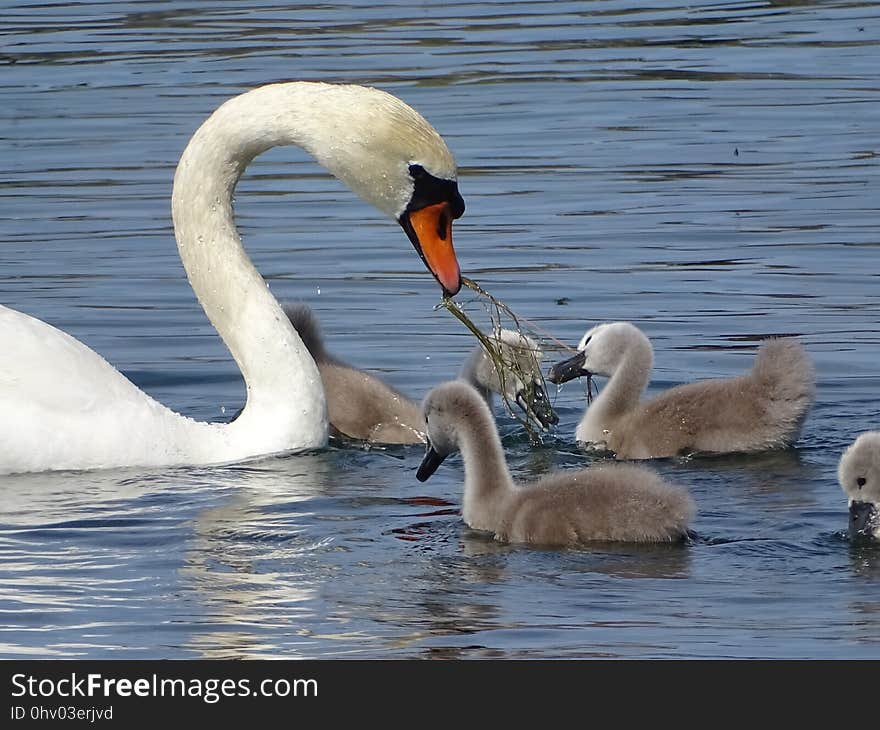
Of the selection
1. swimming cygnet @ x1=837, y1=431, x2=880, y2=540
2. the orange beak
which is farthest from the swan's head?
swimming cygnet @ x1=837, y1=431, x2=880, y2=540

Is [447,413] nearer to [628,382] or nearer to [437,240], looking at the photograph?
[437,240]

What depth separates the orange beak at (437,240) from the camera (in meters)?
9.37

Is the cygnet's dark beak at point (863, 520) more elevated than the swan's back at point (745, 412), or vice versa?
the swan's back at point (745, 412)

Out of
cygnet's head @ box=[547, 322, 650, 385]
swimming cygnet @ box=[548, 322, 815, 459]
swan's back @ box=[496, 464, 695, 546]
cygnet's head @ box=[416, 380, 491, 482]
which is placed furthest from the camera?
cygnet's head @ box=[547, 322, 650, 385]

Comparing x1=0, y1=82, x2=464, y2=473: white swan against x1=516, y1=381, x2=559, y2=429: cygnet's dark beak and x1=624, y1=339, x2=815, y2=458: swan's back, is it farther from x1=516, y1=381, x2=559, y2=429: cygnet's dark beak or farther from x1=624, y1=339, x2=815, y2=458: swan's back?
x1=624, y1=339, x2=815, y2=458: swan's back

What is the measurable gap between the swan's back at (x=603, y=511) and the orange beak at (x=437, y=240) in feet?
5.30

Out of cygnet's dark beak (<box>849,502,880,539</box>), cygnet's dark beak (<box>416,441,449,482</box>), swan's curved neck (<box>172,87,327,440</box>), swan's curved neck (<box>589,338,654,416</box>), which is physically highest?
swan's curved neck (<box>172,87,327,440</box>)

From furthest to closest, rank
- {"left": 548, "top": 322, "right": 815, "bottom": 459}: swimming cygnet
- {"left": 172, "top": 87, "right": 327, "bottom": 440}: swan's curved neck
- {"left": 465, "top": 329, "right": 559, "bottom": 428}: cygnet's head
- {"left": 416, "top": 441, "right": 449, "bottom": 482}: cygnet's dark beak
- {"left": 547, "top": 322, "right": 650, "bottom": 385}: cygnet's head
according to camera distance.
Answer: {"left": 547, "top": 322, "right": 650, "bottom": 385}: cygnet's head, {"left": 465, "top": 329, "right": 559, "bottom": 428}: cygnet's head, {"left": 172, "top": 87, "right": 327, "bottom": 440}: swan's curved neck, {"left": 548, "top": 322, "right": 815, "bottom": 459}: swimming cygnet, {"left": 416, "top": 441, "right": 449, "bottom": 482}: cygnet's dark beak

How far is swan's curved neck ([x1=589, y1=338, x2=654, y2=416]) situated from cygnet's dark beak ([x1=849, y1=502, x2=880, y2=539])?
6.87ft

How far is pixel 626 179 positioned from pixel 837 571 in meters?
8.35

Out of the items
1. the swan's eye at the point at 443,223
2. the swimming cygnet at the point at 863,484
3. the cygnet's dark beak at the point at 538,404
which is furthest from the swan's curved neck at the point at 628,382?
the swimming cygnet at the point at 863,484

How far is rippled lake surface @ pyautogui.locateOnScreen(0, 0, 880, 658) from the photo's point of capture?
23.4ft

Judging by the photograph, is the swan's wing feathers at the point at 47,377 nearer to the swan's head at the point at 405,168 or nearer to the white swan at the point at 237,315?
the white swan at the point at 237,315

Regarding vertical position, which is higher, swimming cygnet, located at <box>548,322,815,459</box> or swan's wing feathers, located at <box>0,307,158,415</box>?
swan's wing feathers, located at <box>0,307,158,415</box>
